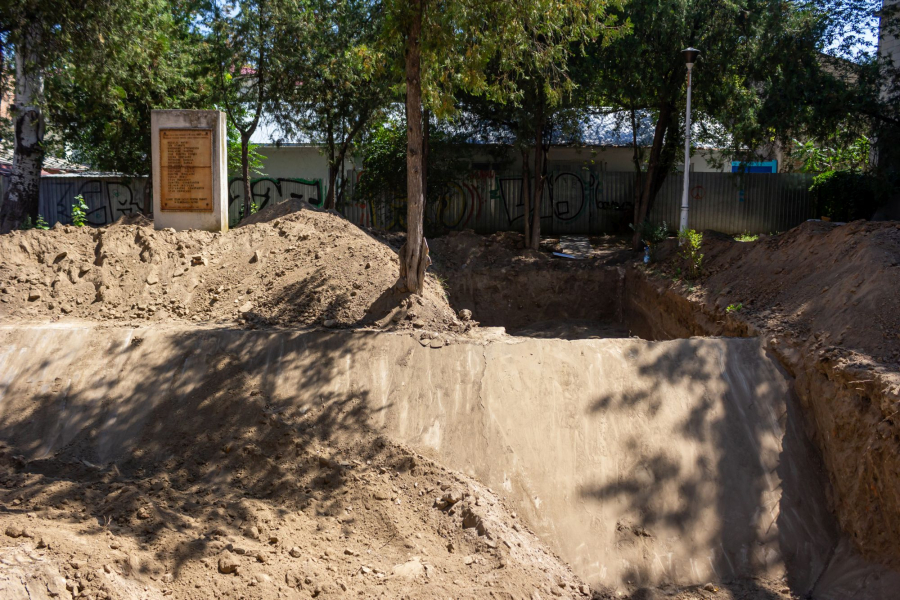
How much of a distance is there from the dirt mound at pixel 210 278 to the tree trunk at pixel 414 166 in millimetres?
318

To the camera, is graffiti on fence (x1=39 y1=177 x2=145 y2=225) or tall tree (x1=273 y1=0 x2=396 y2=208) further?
graffiti on fence (x1=39 y1=177 x2=145 y2=225)

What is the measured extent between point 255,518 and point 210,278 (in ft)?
15.3

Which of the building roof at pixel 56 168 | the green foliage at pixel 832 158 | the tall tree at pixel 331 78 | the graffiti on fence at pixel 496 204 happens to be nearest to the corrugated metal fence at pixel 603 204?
the graffiti on fence at pixel 496 204

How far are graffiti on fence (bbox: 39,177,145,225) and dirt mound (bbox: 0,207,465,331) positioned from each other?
9246mm

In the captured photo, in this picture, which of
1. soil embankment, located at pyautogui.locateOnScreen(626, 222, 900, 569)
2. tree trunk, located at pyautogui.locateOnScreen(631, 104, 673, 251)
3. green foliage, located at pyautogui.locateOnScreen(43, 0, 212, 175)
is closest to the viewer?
soil embankment, located at pyautogui.locateOnScreen(626, 222, 900, 569)

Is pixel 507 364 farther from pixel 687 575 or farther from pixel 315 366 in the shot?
pixel 687 575

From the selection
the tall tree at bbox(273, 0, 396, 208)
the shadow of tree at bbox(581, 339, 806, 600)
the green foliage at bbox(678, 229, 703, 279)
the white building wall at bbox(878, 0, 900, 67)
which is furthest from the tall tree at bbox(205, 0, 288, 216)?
the white building wall at bbox(878, 0, 900, 67)

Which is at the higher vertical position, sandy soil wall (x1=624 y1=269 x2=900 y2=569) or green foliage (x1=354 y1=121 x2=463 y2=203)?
green foliage (x1=354 y1=121 x2=463 y2=203)

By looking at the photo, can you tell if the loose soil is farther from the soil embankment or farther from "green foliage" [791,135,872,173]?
"green foliage" [791,135,872,173]

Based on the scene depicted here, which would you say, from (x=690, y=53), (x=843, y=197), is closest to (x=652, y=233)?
(x=690, y=53)

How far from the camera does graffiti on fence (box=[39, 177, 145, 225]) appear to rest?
60.3ft

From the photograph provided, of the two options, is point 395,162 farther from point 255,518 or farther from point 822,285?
point 255,518

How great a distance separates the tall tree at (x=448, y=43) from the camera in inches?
297

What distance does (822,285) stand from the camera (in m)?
7.55
